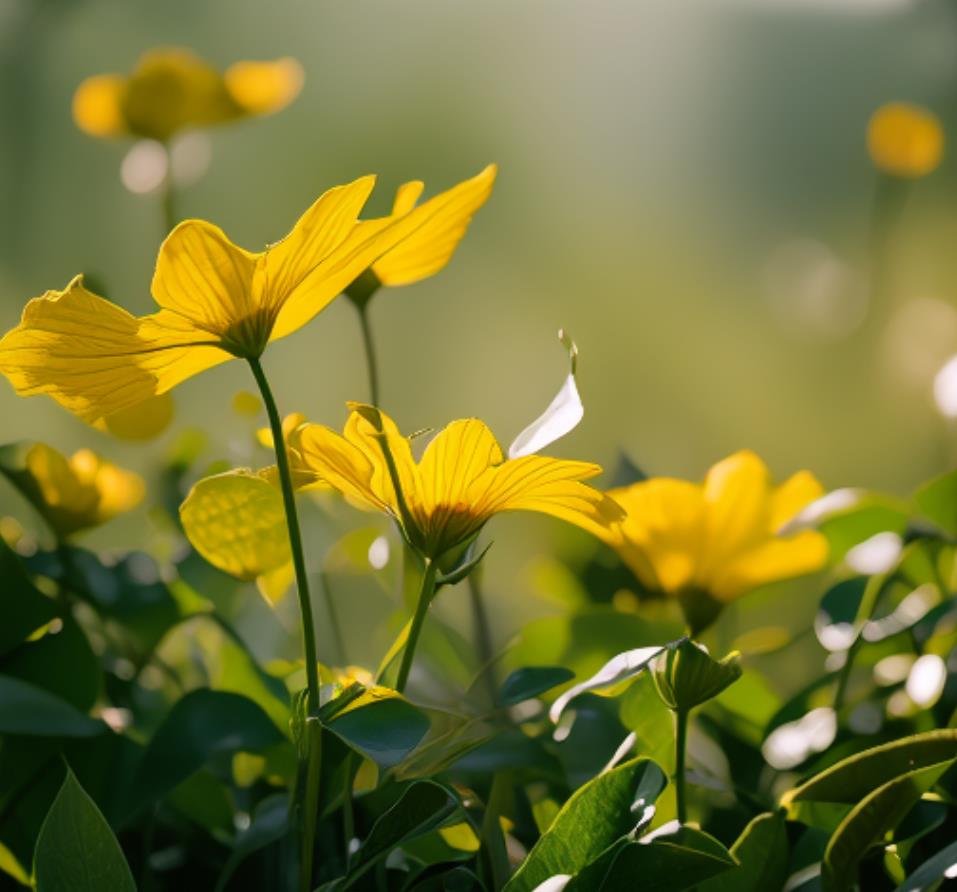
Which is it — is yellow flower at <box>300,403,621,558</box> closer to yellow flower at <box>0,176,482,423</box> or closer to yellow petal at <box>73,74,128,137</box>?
yellow flower at <box>0,176,482,423</box>

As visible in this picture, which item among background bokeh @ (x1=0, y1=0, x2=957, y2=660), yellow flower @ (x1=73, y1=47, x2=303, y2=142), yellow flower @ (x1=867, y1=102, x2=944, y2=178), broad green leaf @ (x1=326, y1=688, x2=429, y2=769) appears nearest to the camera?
broad green leaf @ (x1=326, y1=688, x2=429, y2=769)

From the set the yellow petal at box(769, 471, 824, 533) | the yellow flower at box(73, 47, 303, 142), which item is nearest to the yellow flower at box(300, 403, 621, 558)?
the yellow petal at box(769, 471, 824, 533)

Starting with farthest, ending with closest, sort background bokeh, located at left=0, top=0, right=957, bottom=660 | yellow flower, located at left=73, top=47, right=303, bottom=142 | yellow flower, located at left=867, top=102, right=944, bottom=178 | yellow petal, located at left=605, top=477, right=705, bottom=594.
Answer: background bokeh, located at left=0, top=0, right=957, bottom=660 < yellow flower, located at left=867, top=102, right=944, bottom=178 < yellow flower, located at left=73, top=47, right=303, bottom=142 < yellow petal, located at left=605, top=477, right=705, bottom=594

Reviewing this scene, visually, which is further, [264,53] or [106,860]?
[264,53]

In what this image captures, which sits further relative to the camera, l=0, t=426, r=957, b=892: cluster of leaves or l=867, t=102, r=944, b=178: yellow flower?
l=867, t=102, r=944, b=178: yellow flower

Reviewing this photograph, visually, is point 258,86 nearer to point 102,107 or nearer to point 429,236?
point 102,107

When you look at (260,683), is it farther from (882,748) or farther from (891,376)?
(891,376)

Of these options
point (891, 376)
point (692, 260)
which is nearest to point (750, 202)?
point (692, 260)
